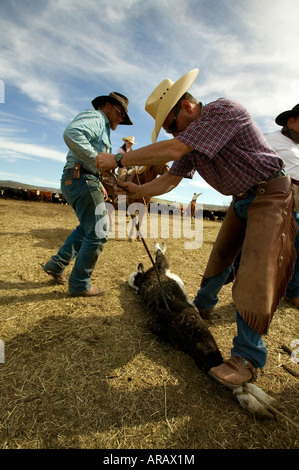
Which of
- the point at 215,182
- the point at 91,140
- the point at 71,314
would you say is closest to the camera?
the point at 215,182

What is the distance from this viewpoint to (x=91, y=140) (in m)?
3.28

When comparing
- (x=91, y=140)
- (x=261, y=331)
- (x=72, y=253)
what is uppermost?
(x=91, y=140)

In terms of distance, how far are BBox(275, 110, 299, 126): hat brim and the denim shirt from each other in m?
2.45

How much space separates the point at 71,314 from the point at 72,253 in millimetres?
975

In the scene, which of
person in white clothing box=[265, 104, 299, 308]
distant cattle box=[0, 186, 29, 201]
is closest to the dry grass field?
person in white clothing box=[265, 104, 299, 308]

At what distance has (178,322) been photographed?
2668 millimetres

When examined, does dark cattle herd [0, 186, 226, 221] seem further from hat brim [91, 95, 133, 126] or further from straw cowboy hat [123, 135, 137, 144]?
hat brim [91, 95, 133, 126]

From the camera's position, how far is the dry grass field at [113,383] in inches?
67.2

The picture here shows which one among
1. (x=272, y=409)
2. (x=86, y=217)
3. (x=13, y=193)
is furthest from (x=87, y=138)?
(x=13, y=193)

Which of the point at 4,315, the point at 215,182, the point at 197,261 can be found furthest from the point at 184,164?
the point at 197,261

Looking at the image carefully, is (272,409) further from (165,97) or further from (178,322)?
(165,97)

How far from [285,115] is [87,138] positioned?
2732 millimetres

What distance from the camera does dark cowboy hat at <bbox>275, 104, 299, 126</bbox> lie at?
3.43 m

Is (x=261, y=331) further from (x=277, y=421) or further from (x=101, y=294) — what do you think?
(x=101, y=294)
